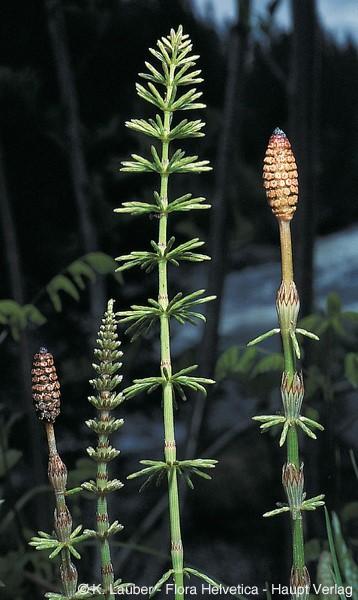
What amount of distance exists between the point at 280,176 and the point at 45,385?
6.0 inches

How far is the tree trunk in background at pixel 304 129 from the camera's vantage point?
141cm

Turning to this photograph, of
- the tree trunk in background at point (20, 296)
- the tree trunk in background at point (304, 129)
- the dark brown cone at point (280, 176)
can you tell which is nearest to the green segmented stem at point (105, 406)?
the dark brown cone at point (280, 176)

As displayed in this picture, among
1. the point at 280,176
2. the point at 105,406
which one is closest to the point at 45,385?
the point at 105,406

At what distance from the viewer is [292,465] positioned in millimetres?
445

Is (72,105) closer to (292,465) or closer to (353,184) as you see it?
(353,184)

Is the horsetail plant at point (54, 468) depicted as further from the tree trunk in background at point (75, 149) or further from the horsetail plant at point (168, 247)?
the tree trunk in background at point (75, 149)

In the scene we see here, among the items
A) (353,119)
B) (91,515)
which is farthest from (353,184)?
(91,515)

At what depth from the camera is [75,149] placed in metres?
1.67

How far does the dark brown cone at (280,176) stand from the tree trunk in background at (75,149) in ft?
4.11

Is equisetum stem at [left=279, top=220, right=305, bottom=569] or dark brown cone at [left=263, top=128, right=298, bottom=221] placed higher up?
dark brown cone at [left=263, top=128, right=298, bottom=221]

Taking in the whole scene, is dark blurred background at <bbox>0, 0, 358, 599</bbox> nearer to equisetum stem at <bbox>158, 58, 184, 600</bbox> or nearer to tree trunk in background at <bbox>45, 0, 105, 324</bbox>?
tree trunk in background at <bbox>45, 0, 105, 324</bbox>

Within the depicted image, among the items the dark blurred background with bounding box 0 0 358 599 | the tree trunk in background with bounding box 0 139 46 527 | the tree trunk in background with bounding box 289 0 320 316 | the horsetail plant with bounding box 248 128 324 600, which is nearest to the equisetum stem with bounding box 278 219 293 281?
the horsetail plant with bounding box 248 128 324 600

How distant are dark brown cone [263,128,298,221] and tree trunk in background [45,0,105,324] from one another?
1.25 meters

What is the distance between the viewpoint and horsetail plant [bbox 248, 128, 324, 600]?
42 centimetres
